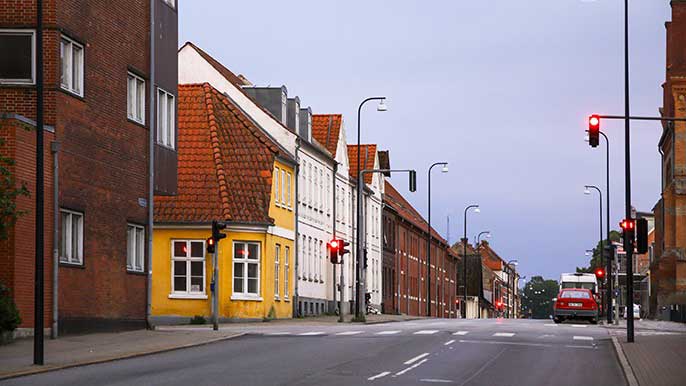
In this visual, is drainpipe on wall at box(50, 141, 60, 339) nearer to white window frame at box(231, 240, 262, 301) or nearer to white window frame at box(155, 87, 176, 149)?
white window frame at box(155, 87, 176, 149)

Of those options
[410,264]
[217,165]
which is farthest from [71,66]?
[410,264]

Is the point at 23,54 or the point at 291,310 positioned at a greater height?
the point at 23,54

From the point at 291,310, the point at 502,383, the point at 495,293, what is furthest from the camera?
the point at 495,293

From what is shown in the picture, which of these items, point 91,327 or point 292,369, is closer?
point 292,369

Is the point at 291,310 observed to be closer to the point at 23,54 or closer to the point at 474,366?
the point at 23,54

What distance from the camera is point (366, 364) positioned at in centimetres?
2377

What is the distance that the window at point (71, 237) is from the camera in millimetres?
32219

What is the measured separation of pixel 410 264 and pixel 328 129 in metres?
30.8

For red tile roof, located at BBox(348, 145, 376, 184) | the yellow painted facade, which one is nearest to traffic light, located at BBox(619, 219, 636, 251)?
the yellow painted facade

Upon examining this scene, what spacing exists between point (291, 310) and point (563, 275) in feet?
85.4

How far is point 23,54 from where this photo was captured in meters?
31.7

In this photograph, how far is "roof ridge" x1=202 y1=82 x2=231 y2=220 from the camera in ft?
173

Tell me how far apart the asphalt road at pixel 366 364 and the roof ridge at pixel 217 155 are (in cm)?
1896

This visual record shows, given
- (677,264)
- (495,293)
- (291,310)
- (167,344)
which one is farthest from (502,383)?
(495,293)
